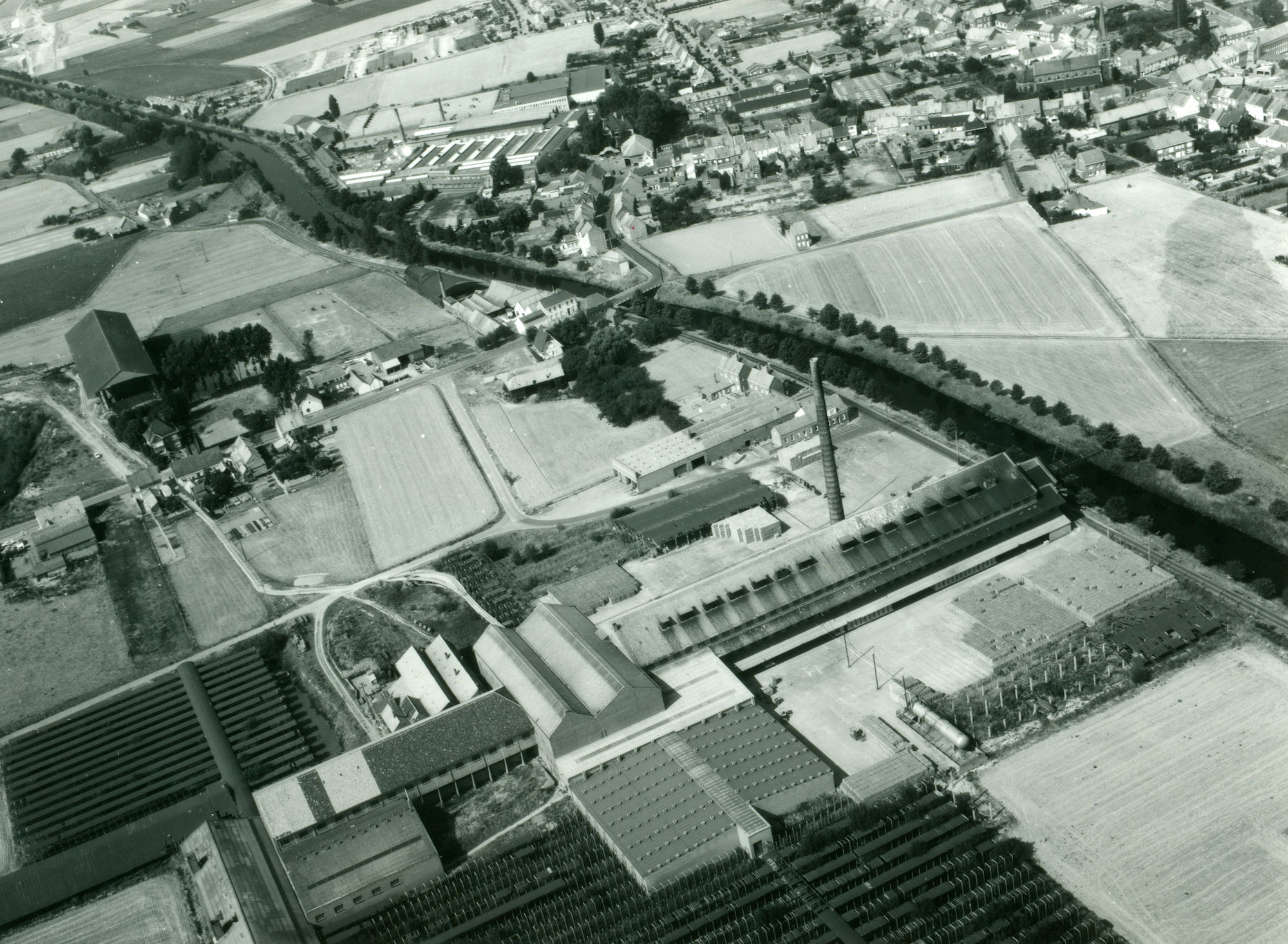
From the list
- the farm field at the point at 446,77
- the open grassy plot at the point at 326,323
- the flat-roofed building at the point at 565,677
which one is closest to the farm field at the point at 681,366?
the open grassy plot at the point at 326,323

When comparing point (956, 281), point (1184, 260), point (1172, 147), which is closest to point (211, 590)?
point (956, 281)

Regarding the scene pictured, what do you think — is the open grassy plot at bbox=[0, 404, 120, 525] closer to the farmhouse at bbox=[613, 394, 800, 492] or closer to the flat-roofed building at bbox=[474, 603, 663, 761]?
the farmhouse at bbox=[613, 394, 800, 492]

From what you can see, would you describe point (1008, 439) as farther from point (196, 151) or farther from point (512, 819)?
point (196, 151)

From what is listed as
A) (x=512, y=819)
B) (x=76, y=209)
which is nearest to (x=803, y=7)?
(x=76, y=209)

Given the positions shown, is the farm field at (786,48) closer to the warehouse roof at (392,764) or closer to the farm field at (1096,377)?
the farm field at (1096,377)

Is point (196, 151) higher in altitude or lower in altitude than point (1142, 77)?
higher

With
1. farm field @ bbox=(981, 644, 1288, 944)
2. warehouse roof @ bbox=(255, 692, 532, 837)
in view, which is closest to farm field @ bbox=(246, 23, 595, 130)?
warehouse roof @ bbox=(255, 692, 532, 837)
